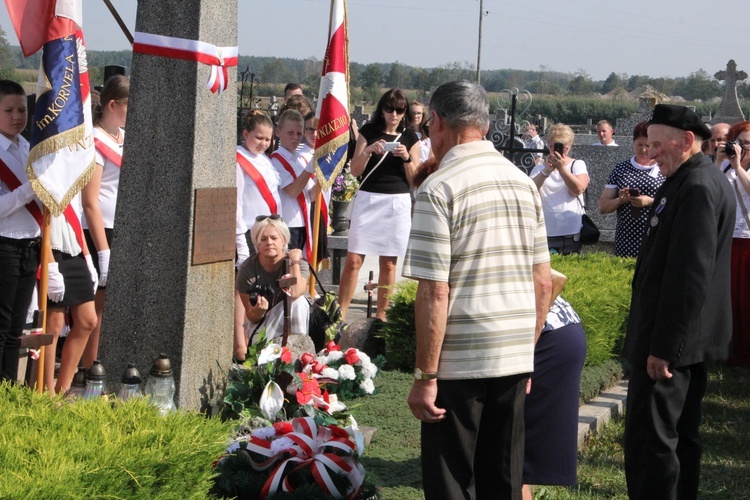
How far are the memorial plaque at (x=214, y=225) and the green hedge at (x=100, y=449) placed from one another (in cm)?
137

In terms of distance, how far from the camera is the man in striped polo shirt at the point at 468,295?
3262 mm

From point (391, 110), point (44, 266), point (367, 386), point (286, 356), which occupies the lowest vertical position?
point (367, 386)

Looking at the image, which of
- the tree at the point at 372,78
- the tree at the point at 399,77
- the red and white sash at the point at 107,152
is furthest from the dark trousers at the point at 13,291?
the tree at the point at 399,77

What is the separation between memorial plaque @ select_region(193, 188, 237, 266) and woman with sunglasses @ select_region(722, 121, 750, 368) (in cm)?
465

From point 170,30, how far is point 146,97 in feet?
1.10

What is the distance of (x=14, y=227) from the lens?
5.15 metres

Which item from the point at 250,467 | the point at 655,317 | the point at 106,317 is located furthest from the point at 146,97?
the point at 655,317

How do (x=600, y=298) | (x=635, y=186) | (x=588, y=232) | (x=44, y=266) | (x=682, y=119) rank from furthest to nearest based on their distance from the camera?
1. (x=588, y=232)
2. (x=635, y=186)
3. (x=600, y=298)
4. (x=44, y=266)
5. (x=682, y=119)

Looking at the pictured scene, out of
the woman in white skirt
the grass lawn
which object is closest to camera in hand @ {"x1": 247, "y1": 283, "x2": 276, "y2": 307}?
the grass lawn

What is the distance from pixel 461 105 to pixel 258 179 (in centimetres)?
385

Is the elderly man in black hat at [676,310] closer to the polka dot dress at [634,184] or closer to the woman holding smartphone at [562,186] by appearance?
the polka dot dress at [634,184]

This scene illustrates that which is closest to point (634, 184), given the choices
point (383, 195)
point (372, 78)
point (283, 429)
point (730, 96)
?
point (383, 195)

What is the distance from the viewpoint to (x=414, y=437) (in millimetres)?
5453

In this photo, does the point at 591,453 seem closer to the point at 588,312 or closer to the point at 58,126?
the point at 588,312
